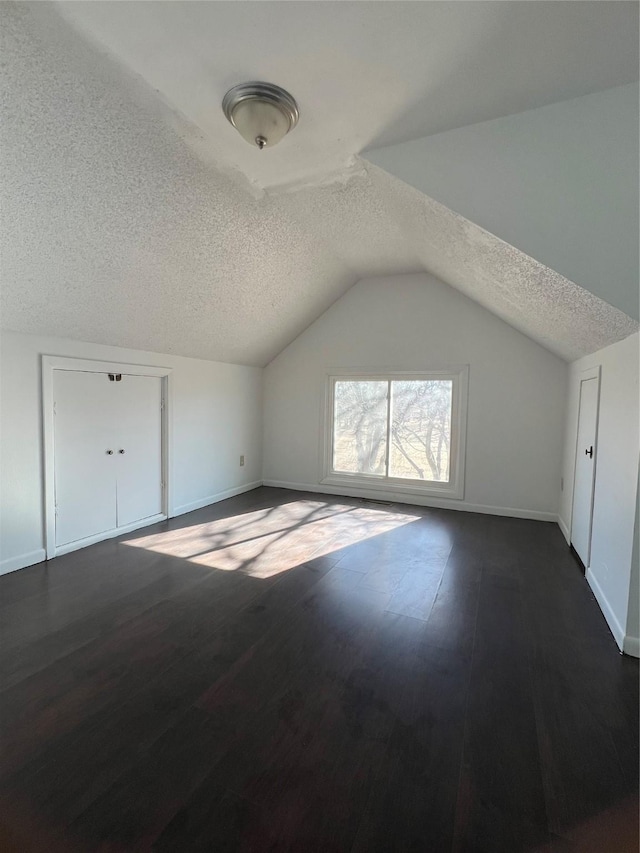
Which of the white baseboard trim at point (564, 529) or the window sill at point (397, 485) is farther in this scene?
the window sill at point (397, 485)

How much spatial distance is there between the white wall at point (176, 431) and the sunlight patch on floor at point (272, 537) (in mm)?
816

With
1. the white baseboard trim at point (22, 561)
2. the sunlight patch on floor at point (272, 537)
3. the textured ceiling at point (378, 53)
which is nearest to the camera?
the textured ceiling at point (378, 53)

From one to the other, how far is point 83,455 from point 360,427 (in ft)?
11.2

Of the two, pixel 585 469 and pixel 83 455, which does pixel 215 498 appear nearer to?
pixel 83 455

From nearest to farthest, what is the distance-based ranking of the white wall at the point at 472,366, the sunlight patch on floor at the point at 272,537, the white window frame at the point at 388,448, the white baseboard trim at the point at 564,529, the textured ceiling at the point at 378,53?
1. the textured ceiling at the point at 378,53
2. the sunlight patch on floor at the point at 272,537
3. the white baseboard trim at the point at 564,529
4. the white wall at the point at 472,366
5. the white window frame at the point at 388,448

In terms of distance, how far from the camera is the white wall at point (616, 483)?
216 centimetres

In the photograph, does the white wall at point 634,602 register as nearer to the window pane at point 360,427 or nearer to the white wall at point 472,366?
the white wall at point 472,366

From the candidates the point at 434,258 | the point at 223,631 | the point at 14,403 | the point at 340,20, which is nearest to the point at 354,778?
the point at 223,631

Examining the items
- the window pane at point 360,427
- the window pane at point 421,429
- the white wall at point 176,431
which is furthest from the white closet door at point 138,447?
the window pane at point 421,429

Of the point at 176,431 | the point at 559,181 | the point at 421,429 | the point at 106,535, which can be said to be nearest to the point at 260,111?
the point at 559,181

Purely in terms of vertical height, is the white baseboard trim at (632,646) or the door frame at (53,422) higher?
the door frame at (53,422)

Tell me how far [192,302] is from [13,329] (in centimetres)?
144

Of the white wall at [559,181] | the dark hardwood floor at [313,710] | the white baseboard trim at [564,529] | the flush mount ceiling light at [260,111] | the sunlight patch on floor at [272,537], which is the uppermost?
the flush mount ceiling light at [260,111]

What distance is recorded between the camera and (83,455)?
3549 mm
